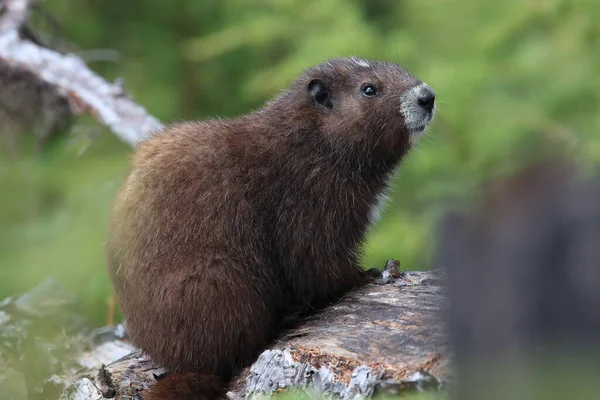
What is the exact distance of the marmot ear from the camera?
505cm

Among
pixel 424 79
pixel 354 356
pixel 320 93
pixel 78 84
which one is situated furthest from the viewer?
pixel 424 79

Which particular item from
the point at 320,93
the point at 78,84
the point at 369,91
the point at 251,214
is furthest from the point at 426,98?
the point at 78,84

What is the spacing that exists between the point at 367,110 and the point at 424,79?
3.18m

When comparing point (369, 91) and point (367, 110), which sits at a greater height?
point (369, 91)

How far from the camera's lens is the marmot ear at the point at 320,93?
16.6 feet

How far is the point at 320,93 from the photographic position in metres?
5.06

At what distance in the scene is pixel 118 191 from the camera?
473 cm

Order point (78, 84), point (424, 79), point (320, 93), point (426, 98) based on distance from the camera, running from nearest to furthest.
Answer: point (426, 98) < point (320, 93) < point (78, 84) < point (424, 79)

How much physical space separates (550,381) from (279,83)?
22.9 ft

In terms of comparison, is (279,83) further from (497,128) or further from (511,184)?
(511,184)

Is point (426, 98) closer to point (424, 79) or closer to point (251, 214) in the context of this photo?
point (251, 214)

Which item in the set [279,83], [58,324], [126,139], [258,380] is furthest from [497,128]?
[58,324]

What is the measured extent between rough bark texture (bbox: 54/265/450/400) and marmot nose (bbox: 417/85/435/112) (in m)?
1.06

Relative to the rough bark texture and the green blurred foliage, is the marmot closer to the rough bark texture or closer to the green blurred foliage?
the rough bark texture
